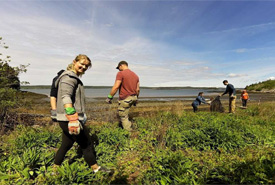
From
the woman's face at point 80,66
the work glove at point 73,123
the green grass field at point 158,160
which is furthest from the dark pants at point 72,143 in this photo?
the woman's face at point 80,66

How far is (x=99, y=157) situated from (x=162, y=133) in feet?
6.34

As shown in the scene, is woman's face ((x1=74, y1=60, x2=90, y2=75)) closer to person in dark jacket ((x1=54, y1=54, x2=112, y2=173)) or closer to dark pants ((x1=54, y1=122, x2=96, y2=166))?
person in dark jacket ((x1=54, y1=54, x2=112, y2=173))

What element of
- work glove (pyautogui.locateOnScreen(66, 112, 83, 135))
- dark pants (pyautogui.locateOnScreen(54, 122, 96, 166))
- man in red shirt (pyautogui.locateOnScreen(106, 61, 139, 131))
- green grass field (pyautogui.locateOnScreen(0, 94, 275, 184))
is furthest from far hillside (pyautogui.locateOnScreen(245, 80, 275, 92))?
work glove (pyautogui.locateOnScreen(66, 112, 83, 135))

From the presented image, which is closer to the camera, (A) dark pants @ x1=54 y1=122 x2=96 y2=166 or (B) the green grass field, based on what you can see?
(B) the green grass field

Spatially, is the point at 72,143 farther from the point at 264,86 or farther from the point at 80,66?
the point at 264,86

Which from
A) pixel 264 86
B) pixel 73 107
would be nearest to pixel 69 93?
pixel 73 107

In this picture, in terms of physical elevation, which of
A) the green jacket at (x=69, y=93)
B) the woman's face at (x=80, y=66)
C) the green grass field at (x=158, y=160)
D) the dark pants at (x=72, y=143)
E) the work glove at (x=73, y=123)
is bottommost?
the green grass field at (x=158, y=160)

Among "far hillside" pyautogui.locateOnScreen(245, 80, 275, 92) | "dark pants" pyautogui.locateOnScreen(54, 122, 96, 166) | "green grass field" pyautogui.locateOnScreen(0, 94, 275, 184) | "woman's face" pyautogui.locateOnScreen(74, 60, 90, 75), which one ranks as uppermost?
"far hillside" pyautogui.locateOnScreen(245, 80, 275, 92)

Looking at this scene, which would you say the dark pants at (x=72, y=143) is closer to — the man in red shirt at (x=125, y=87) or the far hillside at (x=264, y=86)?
the man in red shirt at (x=125, y=87)

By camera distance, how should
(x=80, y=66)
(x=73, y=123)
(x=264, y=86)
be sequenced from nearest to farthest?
(x=73, y=123)
(x=80, y=66)
(x=264, y=86)

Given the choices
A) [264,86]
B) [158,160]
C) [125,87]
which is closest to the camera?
[158,160]

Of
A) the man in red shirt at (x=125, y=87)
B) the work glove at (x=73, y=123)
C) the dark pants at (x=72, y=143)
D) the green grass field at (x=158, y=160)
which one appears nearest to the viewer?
the work glove at (x=73, y=123)

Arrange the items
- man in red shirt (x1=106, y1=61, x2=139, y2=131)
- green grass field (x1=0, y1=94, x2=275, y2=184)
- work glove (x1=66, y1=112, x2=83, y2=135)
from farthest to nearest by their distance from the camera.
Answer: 1. man in red shirt (x1=106, y1=61, x2=139, y2=131)
2. green grass field (x1=0, y1=94, x2=275, y2=184)
3. work glove (x1=66, y1=112, x2=83, y2=135)

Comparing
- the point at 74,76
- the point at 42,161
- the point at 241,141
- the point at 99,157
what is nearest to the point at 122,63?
the point at 74,76
